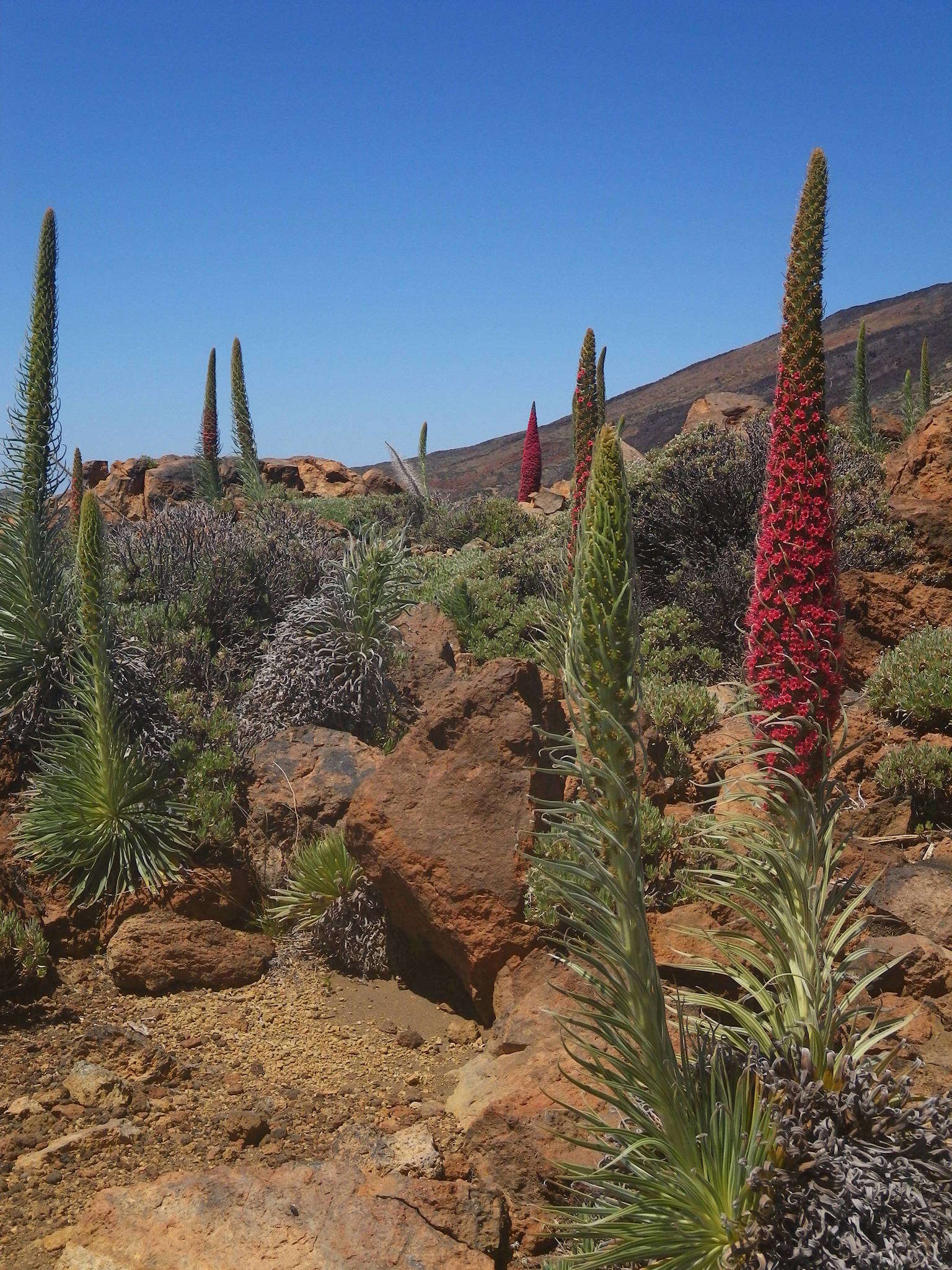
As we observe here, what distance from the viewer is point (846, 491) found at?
813cm

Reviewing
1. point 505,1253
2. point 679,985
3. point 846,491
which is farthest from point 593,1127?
point 846,491

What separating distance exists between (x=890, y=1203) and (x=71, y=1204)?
229 cm

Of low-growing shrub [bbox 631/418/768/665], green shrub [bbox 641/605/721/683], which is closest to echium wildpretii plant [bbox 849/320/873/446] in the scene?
low-growing shrub [bbox 631/418/768/665]

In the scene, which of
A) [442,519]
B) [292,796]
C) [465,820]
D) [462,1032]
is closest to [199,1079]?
[462,1032]

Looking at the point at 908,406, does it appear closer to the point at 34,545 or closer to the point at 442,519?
the point at 442,519

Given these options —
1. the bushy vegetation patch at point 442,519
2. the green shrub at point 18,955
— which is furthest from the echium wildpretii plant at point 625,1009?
the bushy vegetation patch at point 442,519

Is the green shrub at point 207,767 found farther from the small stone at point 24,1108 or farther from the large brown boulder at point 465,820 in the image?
the small stone at point 24,1108

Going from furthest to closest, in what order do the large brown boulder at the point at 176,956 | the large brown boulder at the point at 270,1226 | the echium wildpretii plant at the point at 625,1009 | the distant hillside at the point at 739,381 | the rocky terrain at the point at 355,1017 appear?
the distant hillside at the point at 739,381 < the large brown boulder at the point at 176,956 < the rocky terrain at the point at 355,1017 < the large brown boulder at the point at 270,1226 < the echium wildpretii plant at the point at 625,1009

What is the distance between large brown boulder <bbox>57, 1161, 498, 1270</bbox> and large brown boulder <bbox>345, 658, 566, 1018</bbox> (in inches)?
55.9

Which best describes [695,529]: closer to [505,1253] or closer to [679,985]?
[679,985]

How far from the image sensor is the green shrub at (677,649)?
22.6 feet

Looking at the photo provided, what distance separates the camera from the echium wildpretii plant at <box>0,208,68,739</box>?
5652 mm

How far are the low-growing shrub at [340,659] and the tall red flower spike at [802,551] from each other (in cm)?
435

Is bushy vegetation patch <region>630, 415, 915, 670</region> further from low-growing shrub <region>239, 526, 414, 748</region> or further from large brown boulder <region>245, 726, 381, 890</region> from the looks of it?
large brown boulder <region>245, 726, 381, 890</region>
